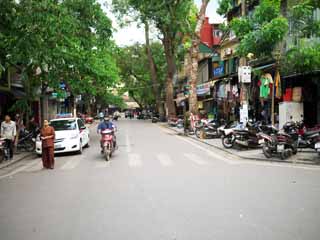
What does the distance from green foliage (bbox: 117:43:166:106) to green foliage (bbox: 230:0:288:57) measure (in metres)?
42.8

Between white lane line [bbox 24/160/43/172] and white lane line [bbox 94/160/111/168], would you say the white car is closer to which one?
white lane line [bbox 24/160/43/172]

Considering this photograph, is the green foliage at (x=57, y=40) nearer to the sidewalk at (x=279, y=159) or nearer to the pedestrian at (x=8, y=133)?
the pedestrian at (x=8, y=133)

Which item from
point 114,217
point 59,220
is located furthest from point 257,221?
point 59,220

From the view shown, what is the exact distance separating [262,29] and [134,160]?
6.87 m

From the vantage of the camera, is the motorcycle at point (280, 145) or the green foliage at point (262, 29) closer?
the motorcycle at point (280, 145)

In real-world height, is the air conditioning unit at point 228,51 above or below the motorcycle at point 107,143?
above

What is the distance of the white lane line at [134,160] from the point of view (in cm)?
1298

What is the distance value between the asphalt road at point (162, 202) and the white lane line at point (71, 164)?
0.24 meters

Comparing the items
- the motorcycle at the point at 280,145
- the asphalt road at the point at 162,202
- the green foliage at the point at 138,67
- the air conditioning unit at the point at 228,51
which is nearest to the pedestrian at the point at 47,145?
the asphalt road at the point at 162,202

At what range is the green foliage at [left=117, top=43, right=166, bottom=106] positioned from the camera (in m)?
60.3

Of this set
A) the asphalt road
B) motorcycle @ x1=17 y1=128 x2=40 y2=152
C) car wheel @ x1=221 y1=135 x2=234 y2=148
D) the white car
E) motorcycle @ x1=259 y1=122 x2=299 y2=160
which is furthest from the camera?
motorcycle @ x1=17 y1=128 x2=40 y2=152

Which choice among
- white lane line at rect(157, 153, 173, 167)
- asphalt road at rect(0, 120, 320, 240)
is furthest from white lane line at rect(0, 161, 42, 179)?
white lane line at rect(157, 153, 173, 167)

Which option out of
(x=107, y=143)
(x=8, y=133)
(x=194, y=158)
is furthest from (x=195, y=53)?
(x=8, y=133)

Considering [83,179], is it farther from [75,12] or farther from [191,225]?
[75,12]
